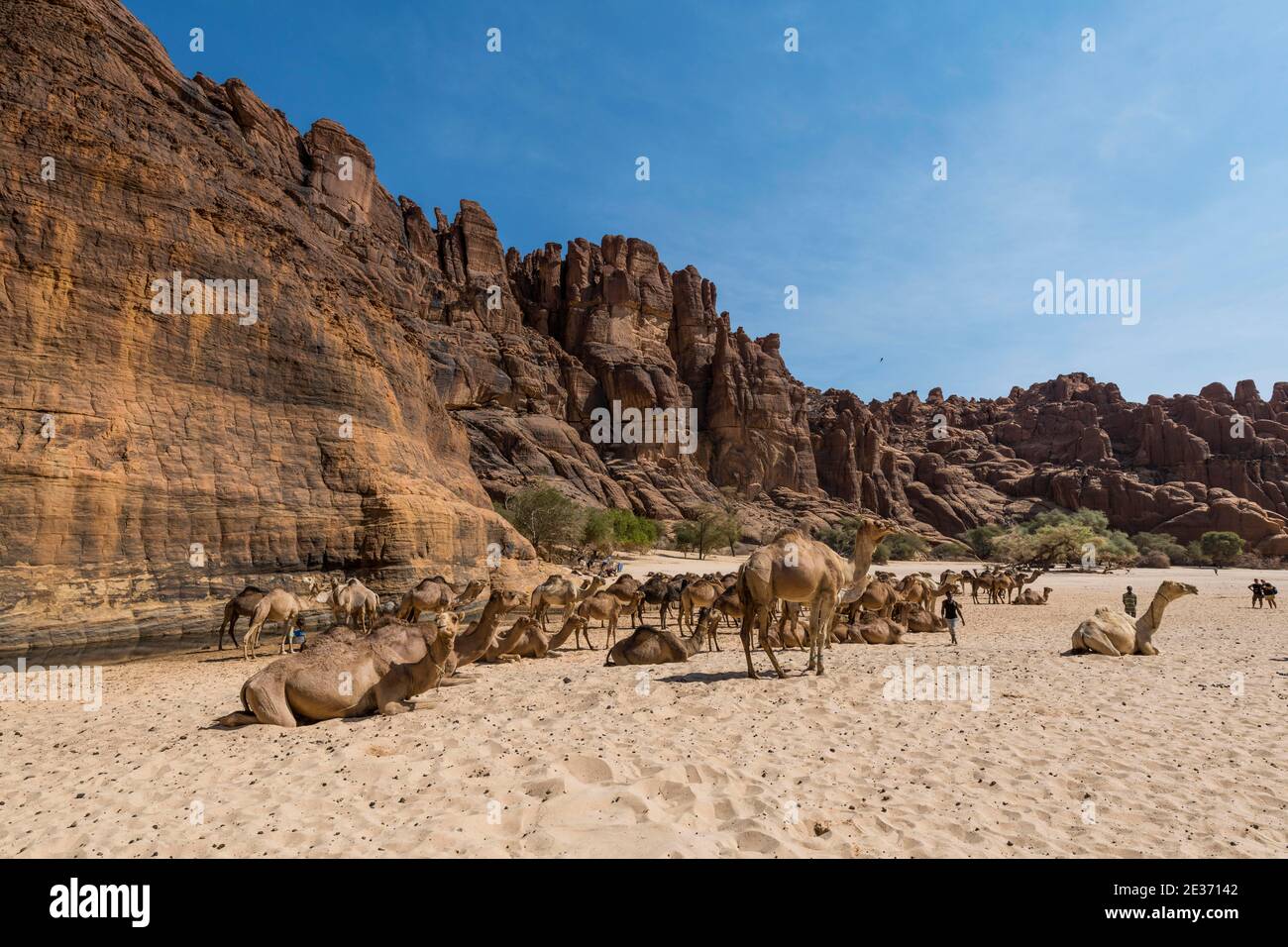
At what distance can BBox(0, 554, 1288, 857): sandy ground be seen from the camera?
4652 millimetres

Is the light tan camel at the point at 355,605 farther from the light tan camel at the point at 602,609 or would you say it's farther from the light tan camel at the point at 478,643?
the light tan camel at the point at 478,643

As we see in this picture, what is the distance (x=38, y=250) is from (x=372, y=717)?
23.2 metres

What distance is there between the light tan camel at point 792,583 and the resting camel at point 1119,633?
19.0 feet

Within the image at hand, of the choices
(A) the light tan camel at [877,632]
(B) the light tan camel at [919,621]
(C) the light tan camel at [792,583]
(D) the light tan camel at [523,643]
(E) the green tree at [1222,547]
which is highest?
(C) the light tan camel at [792,583]

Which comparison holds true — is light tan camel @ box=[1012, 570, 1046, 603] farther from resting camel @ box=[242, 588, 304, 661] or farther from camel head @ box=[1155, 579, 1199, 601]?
resting camel @ box=[242, 588, 304, 661]

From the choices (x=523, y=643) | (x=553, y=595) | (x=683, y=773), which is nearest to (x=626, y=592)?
(x=553, y=595)

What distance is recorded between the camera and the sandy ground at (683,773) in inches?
183

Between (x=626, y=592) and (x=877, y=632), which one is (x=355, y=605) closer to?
(x=626, y=592)

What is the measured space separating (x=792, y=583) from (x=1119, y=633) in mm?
8161

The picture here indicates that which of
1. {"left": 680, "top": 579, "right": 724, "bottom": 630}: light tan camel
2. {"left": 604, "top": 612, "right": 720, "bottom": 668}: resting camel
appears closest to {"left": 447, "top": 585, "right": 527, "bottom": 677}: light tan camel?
{"left": 604, "top": 612, "right": 720, "bottom": 668}: resting camel

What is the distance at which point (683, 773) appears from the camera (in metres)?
5.89

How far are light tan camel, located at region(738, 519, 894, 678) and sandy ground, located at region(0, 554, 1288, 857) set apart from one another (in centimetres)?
83

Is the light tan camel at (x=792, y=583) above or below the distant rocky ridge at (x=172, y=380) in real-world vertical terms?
below

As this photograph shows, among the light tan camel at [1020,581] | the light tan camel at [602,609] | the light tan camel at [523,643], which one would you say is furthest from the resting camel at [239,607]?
the light tan camel at [1020,581]
